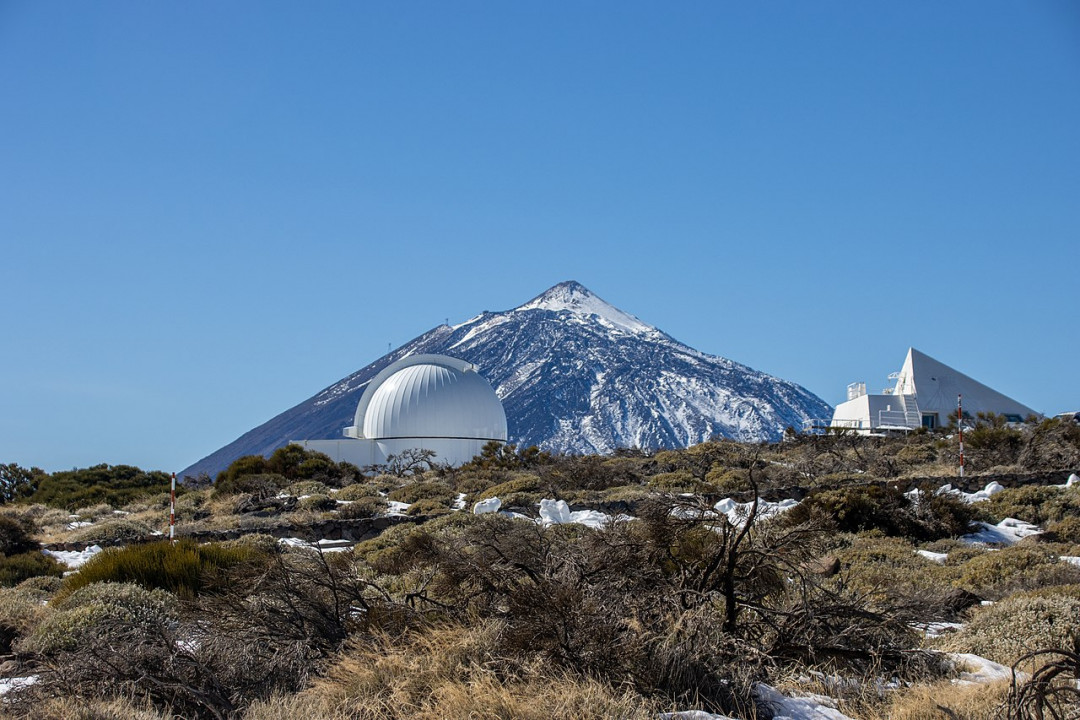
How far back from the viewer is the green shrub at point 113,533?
45.7 ft

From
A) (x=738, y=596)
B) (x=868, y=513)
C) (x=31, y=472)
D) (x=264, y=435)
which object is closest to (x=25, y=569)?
(x=738, y=596)

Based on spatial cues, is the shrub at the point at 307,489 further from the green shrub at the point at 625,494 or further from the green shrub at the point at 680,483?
the green shrub at the point at 680,483

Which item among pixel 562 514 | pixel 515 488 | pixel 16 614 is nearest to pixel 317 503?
pixel 515 488

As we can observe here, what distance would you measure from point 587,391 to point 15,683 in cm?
14646

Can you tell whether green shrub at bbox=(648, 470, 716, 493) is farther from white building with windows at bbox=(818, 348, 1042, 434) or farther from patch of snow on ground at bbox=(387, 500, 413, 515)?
white building with windows at bbox=(818, 348, 1042, 434)

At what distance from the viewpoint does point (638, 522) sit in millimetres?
6184

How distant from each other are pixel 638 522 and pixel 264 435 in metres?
162

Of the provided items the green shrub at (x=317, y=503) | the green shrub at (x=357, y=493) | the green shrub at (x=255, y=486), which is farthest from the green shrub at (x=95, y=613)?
the green shrub at (x=255, y=486)

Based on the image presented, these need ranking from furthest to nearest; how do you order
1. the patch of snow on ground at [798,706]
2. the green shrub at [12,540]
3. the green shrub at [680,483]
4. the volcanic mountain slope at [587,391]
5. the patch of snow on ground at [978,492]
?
1. the volcanic mountain slope at [587,391]
2. the green shrub at [680,483]
3. the patch of snow on ground at [978,492]
4. the green shrub at [12,540]
5. the patch of snow on ground at [798,706]

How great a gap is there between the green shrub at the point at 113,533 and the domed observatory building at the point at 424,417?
59.7 feet

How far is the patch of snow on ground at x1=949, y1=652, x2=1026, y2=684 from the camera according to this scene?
481cm

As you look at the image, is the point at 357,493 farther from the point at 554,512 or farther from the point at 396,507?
the point at 554,512

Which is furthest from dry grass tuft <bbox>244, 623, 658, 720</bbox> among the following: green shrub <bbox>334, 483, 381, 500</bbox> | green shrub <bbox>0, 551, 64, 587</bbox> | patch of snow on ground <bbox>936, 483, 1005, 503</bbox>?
green shrub <bbox>334, 483, 381, 500</bbox>

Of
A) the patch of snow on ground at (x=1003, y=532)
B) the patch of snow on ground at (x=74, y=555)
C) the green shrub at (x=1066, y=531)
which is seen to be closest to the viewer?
the green shrub at (x=1066, y=531)
